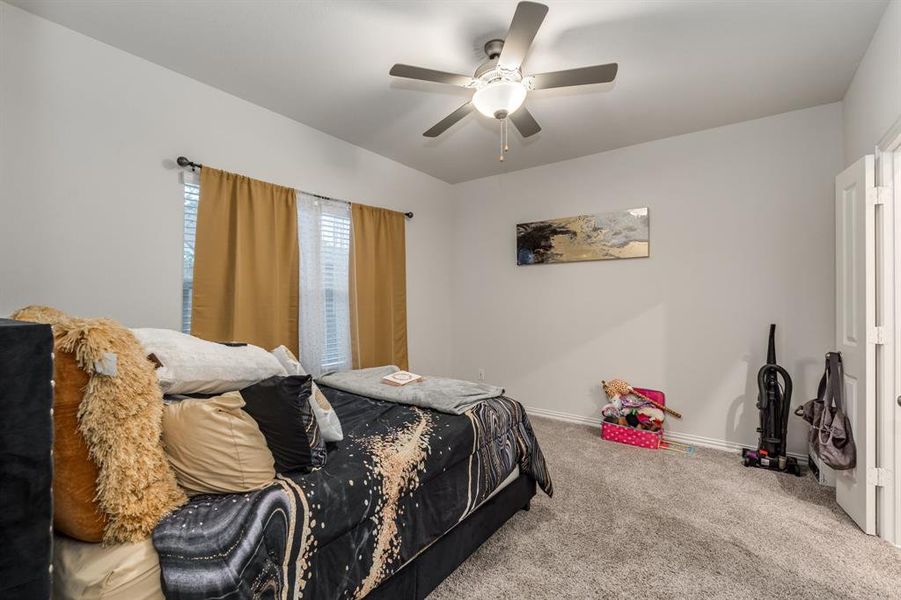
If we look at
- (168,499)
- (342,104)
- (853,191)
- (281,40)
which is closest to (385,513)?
(168,499)

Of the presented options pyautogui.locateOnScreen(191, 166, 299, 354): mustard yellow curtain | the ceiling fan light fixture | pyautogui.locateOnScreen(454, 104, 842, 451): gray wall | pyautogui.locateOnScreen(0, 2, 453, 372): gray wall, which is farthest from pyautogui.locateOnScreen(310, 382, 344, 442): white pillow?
pyautogui.locateOnScreen(454, 104, 842, 451): gray wall

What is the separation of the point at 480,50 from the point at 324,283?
2146mm

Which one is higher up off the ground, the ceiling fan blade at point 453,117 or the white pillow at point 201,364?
the ceiling fan blade at point 453,117

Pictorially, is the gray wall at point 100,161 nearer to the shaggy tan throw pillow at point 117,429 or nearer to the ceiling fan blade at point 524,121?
the shaggy tan throw pillow at point 117,429

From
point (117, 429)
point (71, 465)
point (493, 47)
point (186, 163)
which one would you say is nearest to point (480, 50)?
point (493, 47)

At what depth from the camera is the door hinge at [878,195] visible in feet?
6.80

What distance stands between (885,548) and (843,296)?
1.36 m

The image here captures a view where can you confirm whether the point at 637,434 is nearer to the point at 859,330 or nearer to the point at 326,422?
the point at 859,330

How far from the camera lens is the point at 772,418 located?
2.95m

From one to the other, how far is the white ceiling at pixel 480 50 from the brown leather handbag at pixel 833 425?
6.14 feet

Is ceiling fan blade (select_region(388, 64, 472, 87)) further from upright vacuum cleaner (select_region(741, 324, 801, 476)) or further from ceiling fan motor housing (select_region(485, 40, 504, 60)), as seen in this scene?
upright vacuum cleaner (select_region(741, 324, 801, 476))

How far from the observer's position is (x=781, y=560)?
6.26 ft

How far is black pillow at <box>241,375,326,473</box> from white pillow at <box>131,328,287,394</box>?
10.8 inches

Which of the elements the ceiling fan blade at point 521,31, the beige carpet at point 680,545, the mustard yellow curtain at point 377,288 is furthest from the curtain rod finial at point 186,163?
the beige carpet at point 680,545
